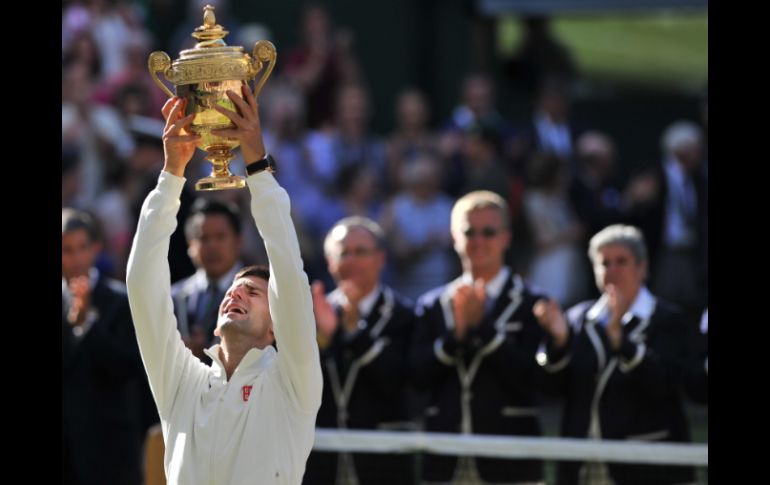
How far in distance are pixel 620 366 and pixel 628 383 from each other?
0.09 m

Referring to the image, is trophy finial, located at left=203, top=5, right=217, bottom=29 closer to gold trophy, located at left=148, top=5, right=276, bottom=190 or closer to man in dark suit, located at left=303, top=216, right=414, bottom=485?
gold trophy, located at left=148, top=5, right=276, bottom=190

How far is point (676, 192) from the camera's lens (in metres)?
13.2

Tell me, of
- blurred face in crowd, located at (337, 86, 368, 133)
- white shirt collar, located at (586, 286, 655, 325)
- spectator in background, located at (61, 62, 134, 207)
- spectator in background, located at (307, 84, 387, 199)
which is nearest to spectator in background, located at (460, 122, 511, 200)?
spectator in background, located at (307, 84, 387, 199)

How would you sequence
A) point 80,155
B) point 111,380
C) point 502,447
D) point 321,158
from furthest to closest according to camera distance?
point 321,158, point 80,155, point 111,380, point 502,447

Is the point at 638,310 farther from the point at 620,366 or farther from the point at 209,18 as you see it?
the point at 209,18

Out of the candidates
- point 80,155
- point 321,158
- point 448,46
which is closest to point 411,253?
point 321,158

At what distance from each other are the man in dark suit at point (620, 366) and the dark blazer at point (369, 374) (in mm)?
804

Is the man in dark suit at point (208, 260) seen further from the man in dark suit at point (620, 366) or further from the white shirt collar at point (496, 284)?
the man in dark suit at point (620, 366)

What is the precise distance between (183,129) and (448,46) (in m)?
10.4

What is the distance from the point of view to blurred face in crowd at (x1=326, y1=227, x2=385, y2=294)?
29.6ft

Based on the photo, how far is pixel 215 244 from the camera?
9.12 metres

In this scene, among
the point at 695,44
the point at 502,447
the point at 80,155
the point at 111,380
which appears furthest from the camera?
the point at 695,44
